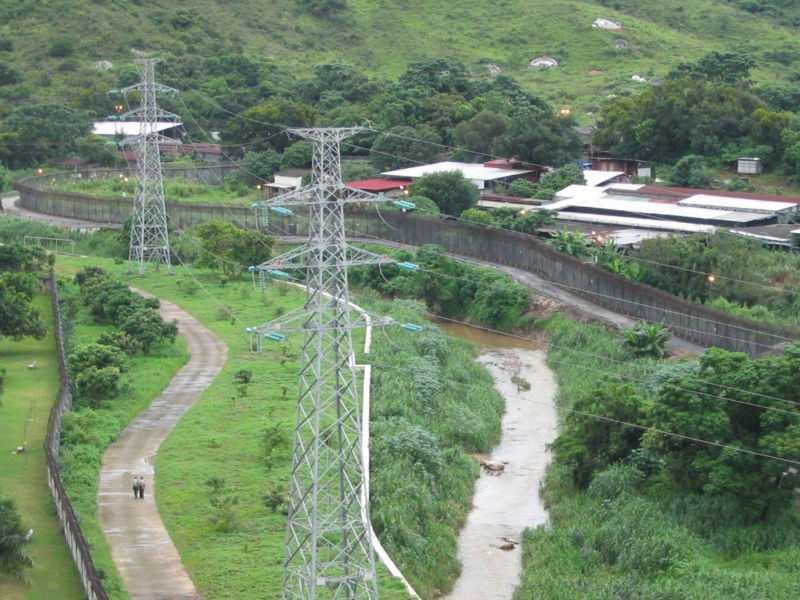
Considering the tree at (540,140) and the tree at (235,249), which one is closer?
the tree at (235,249)

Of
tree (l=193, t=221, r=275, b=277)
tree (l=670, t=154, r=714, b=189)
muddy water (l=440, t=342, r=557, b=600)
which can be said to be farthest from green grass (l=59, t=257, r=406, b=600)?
tree (l=670, t=154, r=714, b=189)

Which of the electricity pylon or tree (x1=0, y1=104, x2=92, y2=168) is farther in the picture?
tree (x1=0, y1=104, x2=92, y2=168)

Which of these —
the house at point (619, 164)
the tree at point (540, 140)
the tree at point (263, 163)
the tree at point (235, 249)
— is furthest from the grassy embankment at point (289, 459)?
the tree at point (263, 163)

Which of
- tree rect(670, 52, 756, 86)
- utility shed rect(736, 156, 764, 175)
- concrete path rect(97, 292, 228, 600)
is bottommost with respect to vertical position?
concrete path rect(97, 292, 228, 600)

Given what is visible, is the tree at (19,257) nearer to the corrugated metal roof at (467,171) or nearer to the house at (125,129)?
the corrugated metal roof at (467,171)

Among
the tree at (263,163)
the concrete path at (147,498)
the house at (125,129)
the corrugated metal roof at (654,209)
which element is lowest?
the concrete path at (147,498)

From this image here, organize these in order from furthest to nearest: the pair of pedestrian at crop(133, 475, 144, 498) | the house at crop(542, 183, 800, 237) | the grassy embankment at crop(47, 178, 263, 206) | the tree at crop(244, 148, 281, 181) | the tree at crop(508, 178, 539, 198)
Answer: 1. the tree at crop(244, 148, 281, 181)
2. the grassy embankment at crop(47, 178, 263, 206)
3. the tree at crop(508, 178, 539, 198)
4. the house at crop(542, 183, 800, 237)
5. the pair of pedestrian at crop(133, 475, 144, 498)

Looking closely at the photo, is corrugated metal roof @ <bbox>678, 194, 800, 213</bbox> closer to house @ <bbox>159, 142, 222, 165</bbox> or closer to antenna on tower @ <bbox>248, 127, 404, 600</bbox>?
house @ <bbox>159, 142, 222, 165</bbox>
